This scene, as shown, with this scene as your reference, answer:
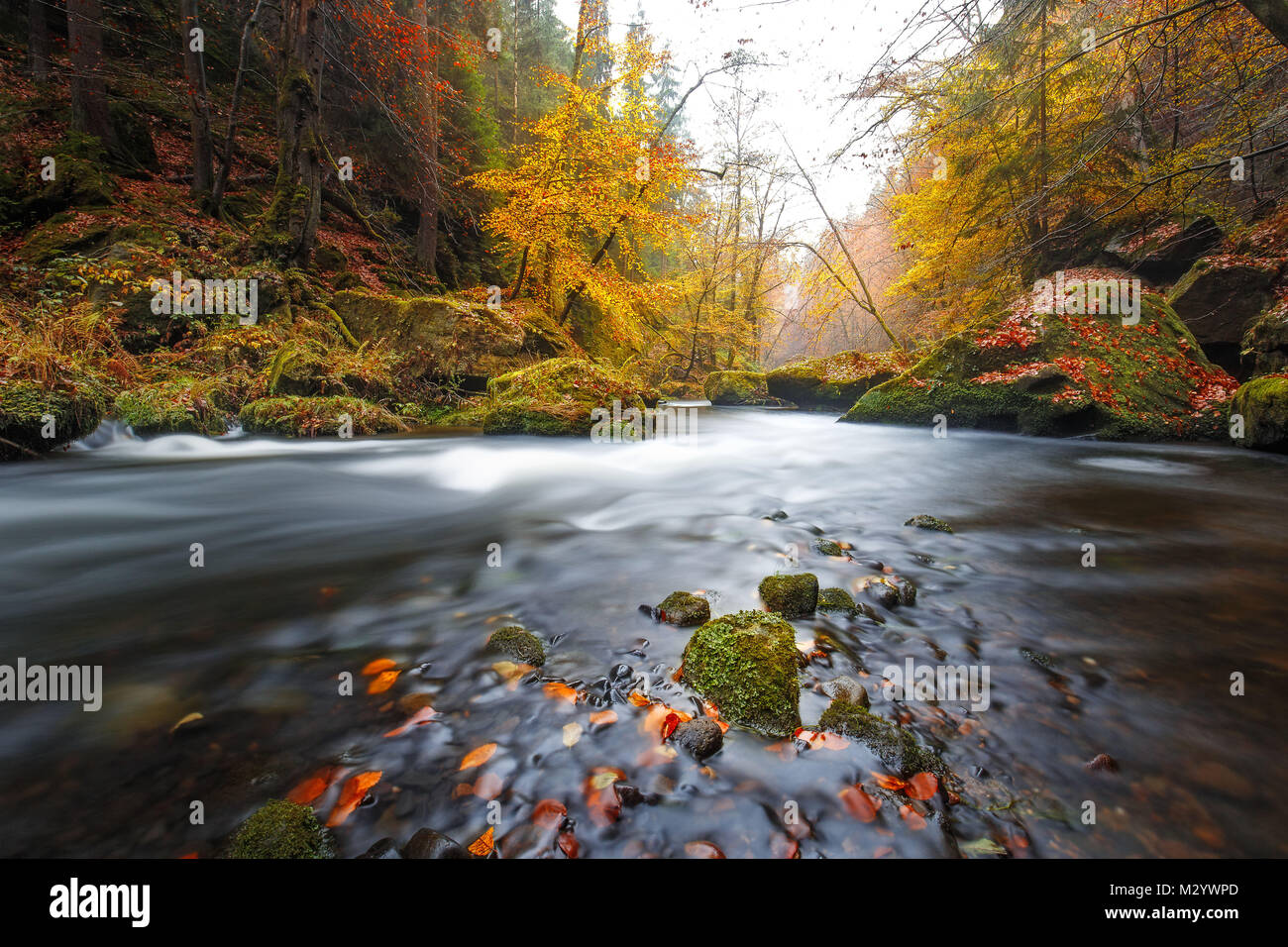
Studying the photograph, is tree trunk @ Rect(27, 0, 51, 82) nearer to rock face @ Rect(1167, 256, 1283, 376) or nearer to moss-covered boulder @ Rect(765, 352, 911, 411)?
moss-covered boulder @ Rect(765, 352, 911, 411)

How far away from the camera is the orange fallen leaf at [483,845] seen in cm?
147

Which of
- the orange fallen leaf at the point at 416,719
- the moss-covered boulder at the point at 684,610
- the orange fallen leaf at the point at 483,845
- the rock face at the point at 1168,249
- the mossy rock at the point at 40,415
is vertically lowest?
the orange fallen leaf at the point at 483,845

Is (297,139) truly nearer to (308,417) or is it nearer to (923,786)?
(308,417)

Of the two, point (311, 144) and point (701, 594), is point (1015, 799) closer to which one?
point (701, 594)

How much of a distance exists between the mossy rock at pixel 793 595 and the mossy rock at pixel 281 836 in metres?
2.19

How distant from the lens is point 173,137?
12.4 metres

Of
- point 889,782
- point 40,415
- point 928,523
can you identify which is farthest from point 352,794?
point 40,415

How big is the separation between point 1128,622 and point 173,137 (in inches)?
754

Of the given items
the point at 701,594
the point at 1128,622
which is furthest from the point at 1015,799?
the point at 1128,622

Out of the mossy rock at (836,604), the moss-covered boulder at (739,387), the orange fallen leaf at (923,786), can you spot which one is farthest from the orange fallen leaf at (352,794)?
the moss-covered boulder at (739,387)

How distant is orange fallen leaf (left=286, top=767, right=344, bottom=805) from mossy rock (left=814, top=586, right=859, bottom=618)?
2.36 meters

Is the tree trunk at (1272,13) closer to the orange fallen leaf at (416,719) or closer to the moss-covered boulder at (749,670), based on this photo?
the moss-covered boulder at (749,670)

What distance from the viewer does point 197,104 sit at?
9945mm

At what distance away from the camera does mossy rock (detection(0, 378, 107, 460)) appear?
5391 millimetres
